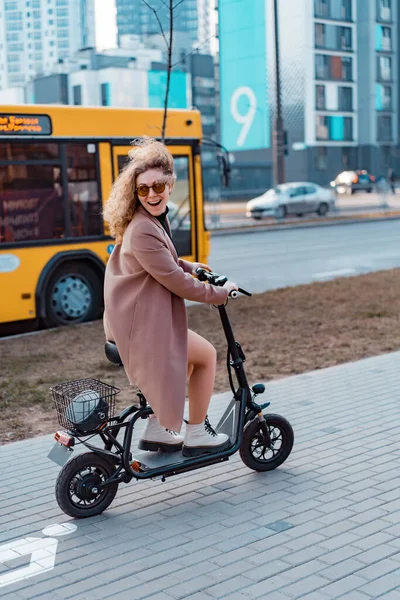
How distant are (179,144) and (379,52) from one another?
66130 millimetres

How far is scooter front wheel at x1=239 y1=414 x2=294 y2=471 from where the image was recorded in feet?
16.3

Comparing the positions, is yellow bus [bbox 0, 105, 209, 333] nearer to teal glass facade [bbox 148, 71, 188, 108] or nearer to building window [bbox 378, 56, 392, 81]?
building window [bbox 378, 56, 392, 81]

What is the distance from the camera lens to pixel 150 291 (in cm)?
441

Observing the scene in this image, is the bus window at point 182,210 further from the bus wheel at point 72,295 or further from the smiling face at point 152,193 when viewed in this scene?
the smiling face at point 152,193

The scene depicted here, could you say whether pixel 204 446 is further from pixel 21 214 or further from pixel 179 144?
pixel 179 144

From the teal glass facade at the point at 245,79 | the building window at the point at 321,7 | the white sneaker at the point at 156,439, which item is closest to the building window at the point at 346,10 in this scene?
the building window at the point at 321,7

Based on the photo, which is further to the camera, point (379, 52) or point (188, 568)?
point (379, 52)

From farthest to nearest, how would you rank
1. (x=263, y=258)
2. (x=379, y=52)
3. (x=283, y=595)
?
1. (x=379, y=52)
2. (x=263, y=258)
3. (x=283, y=595)

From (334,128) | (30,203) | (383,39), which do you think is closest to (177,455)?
(30,203)

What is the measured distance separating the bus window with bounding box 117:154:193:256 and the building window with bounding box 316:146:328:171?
202 feet

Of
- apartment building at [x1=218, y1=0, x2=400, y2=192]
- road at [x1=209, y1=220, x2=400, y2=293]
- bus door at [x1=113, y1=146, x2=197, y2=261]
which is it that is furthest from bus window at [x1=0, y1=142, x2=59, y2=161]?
apartment building at [x1=218, y1=0, x2=400, y2=192]

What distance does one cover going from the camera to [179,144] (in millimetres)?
12305

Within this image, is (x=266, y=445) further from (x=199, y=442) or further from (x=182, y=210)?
(x=182, y=210)

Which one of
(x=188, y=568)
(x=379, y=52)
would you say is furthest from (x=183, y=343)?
(x=379, y=52)
